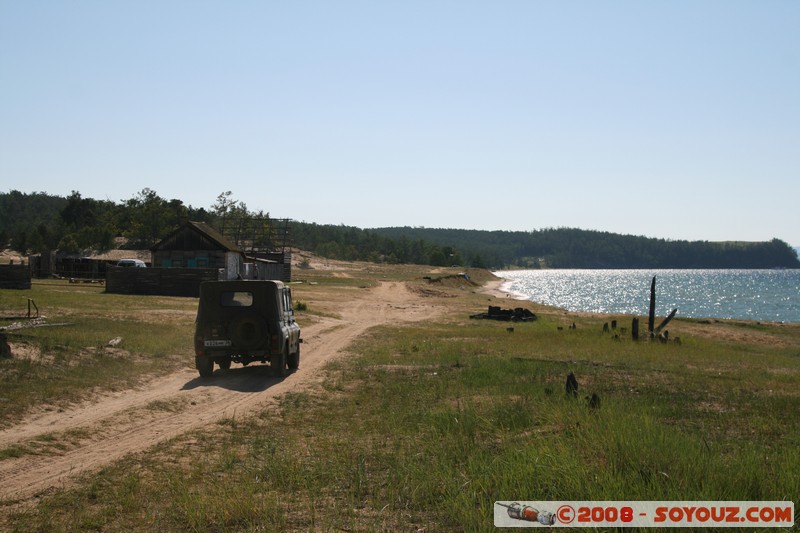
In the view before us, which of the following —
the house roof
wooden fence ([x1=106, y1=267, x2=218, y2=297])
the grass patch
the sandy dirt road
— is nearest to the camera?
the grass patch

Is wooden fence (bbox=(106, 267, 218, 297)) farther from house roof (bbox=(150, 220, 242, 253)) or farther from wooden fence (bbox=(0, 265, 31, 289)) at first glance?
house roof (bbox=(150, 220, 242, 253))

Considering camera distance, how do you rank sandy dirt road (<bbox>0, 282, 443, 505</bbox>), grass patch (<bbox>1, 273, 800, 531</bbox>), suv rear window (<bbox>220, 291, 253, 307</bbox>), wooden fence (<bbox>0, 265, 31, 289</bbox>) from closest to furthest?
grass patch (<bbox>1, 273, 800, 531</bbox>)
sandy dirt road (<bbox>0, 282, 443, 505</bbox>)
suv rear window (<bbox>220, 291, 253, 307</bbox>)
wooden fence (<bbox>0, 265, 31, 289</bbox>)

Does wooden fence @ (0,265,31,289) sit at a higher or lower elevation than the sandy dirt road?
higher

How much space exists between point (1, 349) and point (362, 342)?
15.0 metres

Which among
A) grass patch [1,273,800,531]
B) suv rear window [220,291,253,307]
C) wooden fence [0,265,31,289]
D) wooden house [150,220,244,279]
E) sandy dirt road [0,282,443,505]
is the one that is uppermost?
wooden house [150,220,244,279]

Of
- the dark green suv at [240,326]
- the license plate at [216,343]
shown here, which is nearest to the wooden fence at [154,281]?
the dark green suv at [240,326]

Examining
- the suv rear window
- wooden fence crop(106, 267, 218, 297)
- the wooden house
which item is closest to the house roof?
the wooden house

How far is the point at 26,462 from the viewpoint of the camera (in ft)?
29.7

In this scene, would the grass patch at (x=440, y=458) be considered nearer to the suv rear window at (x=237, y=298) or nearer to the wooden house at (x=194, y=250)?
the suv rear window at (x=237, y=298)

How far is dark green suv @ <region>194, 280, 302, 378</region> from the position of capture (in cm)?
1759

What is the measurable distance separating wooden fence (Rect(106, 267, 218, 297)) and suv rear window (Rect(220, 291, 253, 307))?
29.0 meters

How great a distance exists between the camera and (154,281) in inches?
1838

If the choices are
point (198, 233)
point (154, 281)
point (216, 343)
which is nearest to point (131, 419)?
point (216, 343)

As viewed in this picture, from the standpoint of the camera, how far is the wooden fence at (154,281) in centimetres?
4622
